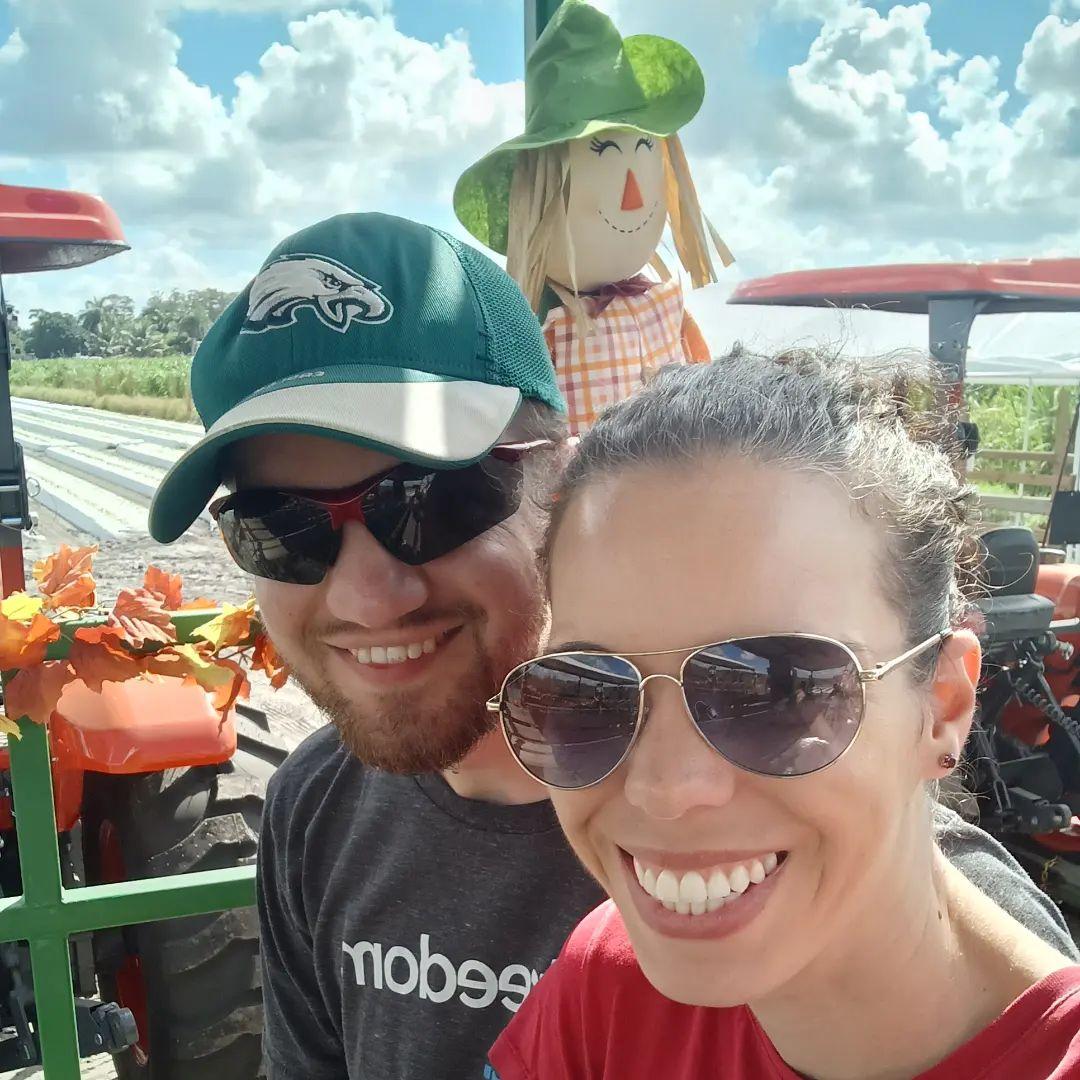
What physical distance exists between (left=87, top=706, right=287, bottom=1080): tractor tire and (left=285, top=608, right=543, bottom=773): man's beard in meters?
1.07

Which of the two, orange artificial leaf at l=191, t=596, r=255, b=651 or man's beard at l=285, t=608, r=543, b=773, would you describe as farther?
orange artificial leaf at l=191, t=596, r=255, b=651

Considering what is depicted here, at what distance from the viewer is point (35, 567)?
1828mm

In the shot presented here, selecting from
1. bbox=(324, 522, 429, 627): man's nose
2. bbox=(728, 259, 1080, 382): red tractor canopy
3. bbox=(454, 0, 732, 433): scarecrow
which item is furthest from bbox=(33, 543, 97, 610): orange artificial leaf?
bbox=(728, 259, 1080, 382): red tractor canopy

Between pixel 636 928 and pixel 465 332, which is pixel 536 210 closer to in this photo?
pixel 465 332

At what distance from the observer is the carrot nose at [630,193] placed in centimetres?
276

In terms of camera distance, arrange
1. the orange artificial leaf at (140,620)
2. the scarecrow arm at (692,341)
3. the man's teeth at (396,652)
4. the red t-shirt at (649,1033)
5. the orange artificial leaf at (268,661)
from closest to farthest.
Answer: the red t-shirt at (649,1033) < the man's teeth at (396,652) < the orange artificial leaf at (140,620) < the orange artificial leaf at (268,661) < the scarecrow arm at (692,341)

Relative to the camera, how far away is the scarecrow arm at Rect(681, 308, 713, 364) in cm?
296

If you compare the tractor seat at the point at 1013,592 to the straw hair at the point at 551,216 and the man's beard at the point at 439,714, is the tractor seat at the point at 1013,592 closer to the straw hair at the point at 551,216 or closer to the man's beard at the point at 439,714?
the straw hair at the point at 551,216

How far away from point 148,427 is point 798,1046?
2.22 m

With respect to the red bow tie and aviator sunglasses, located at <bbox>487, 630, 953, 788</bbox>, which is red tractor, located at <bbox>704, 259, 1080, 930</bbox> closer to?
the red bow tie

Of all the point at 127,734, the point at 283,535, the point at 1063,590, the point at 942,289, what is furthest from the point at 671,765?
the point at 942,289

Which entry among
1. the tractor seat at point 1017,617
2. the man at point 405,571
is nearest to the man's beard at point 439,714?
the man at point 405,571

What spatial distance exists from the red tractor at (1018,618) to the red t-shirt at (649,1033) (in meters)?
1.66

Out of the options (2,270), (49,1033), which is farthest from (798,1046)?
(2,270)
